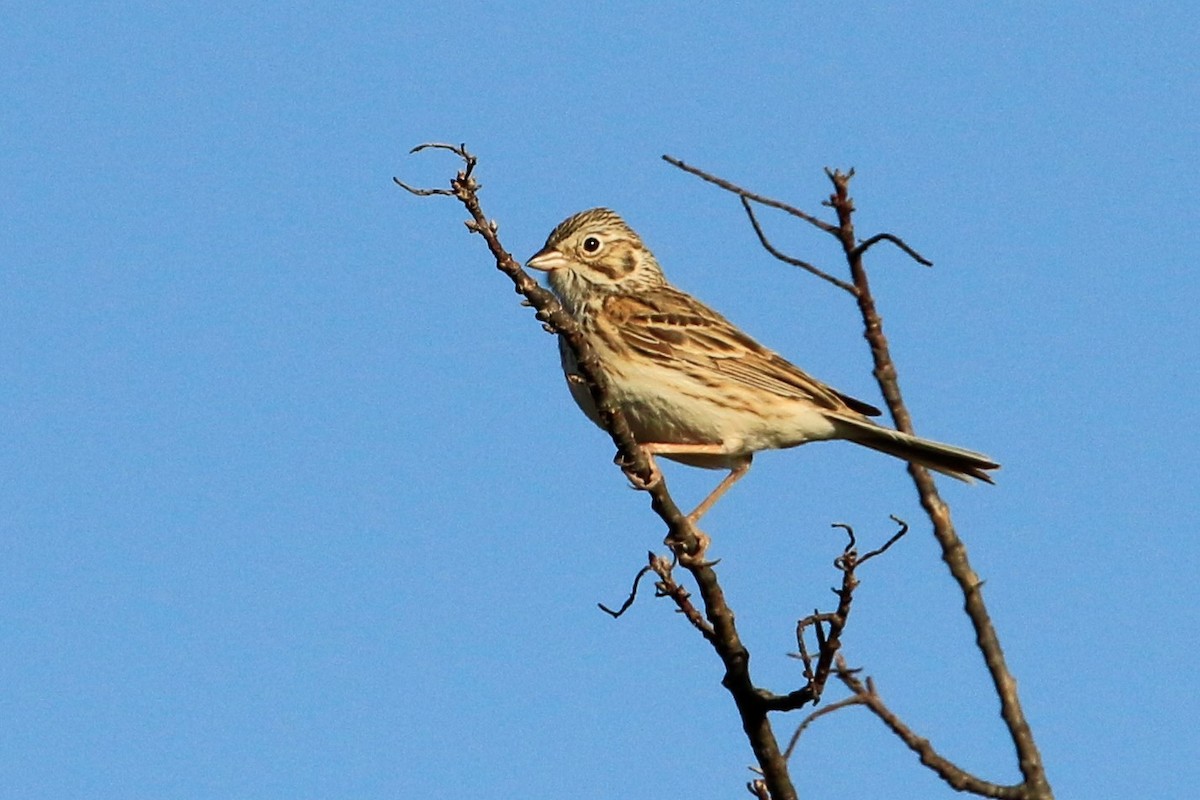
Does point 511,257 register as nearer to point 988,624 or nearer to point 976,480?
point 988,624

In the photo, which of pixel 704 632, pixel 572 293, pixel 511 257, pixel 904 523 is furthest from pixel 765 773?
pixel 572 293

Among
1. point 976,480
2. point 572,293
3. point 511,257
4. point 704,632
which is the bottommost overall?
point 704,632

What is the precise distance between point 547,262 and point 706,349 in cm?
112

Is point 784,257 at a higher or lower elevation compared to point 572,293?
lower

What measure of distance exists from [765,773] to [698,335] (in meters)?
3.60

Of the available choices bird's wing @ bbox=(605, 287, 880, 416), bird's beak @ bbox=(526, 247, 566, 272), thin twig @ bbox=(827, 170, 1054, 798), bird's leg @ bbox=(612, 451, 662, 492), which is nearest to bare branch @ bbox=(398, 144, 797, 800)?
bird's leg @ bbox=(612, 451, 662, 492)

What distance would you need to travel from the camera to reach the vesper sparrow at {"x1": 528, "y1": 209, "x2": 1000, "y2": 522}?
9.22m

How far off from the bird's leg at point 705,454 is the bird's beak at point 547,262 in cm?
142

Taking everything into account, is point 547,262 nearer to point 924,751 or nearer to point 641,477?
point 641,477

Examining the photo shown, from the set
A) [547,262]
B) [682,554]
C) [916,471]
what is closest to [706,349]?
[547,262]

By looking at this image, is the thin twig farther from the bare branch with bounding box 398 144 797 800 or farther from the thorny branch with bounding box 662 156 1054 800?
the bare branch with bounding box 398 144 797 800

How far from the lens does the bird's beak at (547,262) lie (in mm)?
10141

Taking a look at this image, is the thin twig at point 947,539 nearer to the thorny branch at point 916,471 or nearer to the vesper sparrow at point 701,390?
the thorny branch at point 916,471

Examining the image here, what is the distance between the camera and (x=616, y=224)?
35.4ft
